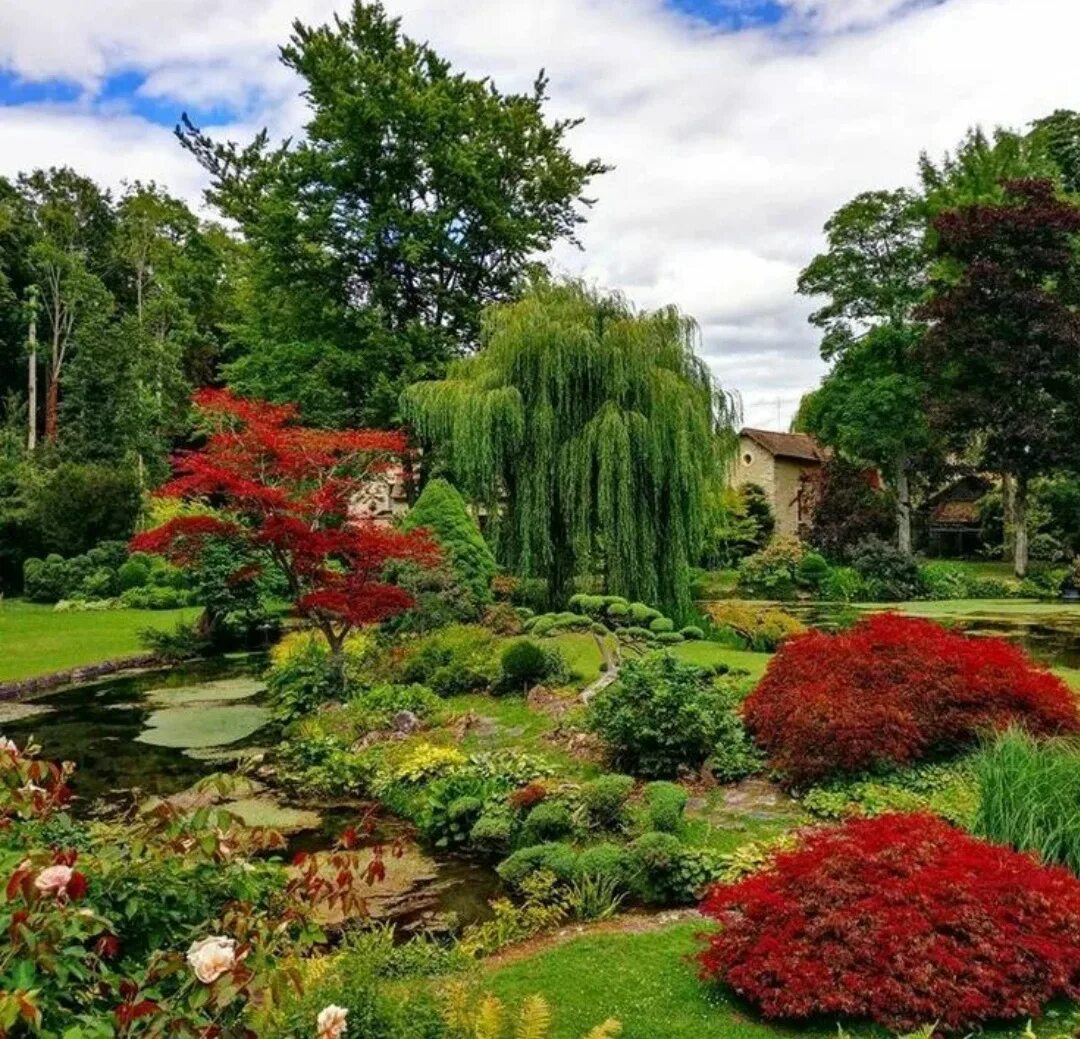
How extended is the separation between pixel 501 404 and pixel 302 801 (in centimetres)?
835

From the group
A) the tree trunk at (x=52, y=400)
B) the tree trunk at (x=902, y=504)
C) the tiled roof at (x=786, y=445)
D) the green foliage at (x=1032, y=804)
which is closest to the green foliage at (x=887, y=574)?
the tree trunk at (x=902, y=504)

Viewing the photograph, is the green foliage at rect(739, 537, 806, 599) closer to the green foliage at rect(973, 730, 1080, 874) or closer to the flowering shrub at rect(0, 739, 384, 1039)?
the green foliage at rect(973, 730, 1080, 874)

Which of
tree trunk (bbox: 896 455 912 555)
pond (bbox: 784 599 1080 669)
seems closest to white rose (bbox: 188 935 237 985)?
pond (bbox: 784 599 1080 669)

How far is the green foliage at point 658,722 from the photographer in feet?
24.5

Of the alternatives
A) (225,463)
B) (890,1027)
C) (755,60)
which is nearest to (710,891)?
(890,1027)

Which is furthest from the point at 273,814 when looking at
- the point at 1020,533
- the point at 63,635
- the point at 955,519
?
the point at 955,519

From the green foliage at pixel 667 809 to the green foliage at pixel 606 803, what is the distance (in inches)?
8.4

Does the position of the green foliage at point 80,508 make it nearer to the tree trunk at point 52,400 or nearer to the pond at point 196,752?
the pond at point 196,752

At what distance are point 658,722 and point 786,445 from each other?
106 feet

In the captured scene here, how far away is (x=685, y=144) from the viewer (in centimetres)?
1261

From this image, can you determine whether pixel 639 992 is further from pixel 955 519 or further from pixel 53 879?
pixel 955 519

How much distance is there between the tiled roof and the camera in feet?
121

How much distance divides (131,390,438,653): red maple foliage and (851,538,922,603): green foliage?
16.2 m

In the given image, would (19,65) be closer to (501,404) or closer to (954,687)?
(501,404)
